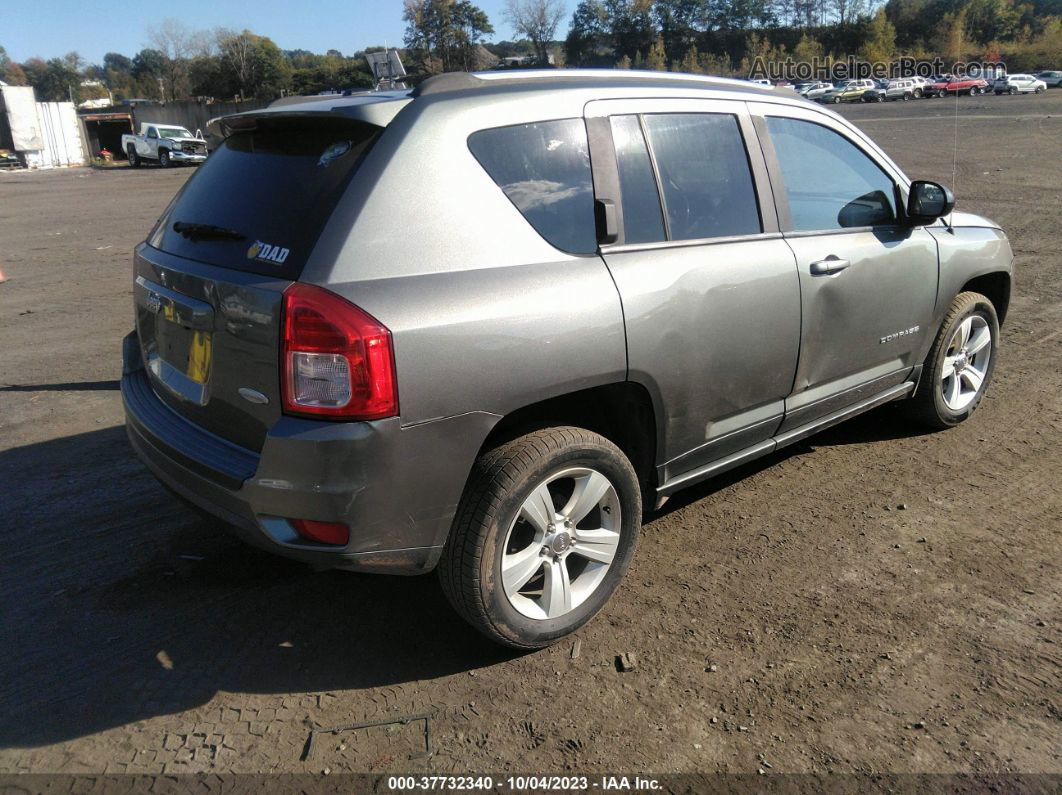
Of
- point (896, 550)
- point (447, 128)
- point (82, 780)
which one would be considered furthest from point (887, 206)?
point (82, 780)

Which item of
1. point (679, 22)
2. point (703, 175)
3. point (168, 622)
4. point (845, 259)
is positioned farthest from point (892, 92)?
point (168, 622)

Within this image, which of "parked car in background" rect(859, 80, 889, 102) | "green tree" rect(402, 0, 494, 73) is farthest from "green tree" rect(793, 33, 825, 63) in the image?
"green tree" rect(402, 0, 494, 73)

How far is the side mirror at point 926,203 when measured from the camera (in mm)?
4289

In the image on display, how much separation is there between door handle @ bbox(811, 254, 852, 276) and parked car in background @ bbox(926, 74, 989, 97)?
73.2 m

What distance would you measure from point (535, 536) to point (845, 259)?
2025 millimetres

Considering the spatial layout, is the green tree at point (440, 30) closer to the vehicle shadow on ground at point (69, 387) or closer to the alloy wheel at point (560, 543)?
the vehicle shadow on ground at point (69, 387)

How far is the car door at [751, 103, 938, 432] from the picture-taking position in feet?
12.5

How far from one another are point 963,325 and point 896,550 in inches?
69.4

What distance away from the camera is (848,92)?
68.4 metres

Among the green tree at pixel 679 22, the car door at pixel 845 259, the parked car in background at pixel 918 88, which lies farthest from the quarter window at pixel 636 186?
the green tree at pixel 679 22

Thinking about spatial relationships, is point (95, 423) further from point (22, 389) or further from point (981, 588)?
point (981, 588)

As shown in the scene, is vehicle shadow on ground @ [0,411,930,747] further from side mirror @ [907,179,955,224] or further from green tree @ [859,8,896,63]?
green tree @ [859,8,896,63]

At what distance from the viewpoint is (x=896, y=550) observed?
3.72 metres

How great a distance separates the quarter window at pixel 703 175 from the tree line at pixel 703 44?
4608 centimetres
